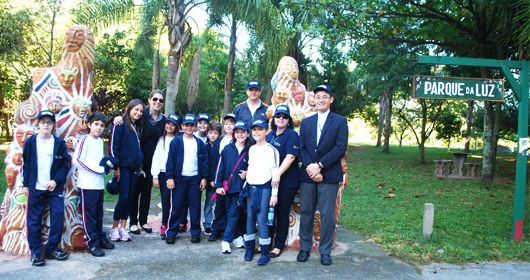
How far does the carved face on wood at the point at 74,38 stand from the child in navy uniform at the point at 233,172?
93.8 inches

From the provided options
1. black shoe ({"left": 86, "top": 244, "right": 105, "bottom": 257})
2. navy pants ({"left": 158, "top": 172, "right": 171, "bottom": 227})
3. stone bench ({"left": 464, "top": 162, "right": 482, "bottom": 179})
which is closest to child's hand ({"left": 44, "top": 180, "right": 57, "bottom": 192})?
black shoe ({"left": 86, "top": 244, "right": 105, "bottom": 257})

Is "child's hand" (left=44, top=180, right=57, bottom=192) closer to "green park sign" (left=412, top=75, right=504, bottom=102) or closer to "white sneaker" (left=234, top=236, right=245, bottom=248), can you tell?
"white sneaker" (left=234, top=236, right=245, bottom=248)

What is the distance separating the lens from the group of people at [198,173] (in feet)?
14.3

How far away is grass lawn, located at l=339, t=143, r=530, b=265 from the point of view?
4.86 metres

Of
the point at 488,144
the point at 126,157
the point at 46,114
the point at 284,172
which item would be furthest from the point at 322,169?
the point at 488,144

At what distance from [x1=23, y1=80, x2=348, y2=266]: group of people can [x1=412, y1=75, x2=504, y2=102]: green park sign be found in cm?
135

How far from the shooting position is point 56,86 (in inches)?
188

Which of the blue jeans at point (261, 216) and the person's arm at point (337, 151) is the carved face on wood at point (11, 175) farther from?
the person's arm at point (337, 151)

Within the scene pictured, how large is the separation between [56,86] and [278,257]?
3579mm

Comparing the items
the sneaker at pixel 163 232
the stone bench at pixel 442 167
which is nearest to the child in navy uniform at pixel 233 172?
the sneaker at pixel 163 232

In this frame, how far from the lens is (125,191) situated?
5.07 metres

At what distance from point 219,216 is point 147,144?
1.51m

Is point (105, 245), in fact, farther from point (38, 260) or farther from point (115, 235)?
point (38, 260)

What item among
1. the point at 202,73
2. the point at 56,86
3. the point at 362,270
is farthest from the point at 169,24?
the point at 202,73
